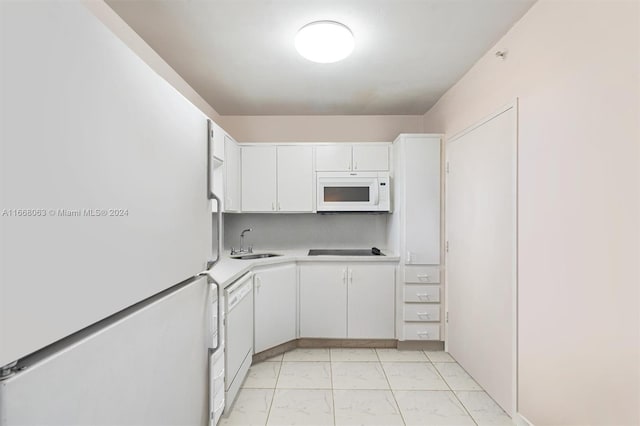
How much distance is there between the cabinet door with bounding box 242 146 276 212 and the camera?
10.9 ft

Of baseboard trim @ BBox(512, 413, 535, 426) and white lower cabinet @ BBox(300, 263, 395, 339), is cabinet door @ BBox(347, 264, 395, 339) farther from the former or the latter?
baseboard trim @ BBox(512, 413, 535, 426)

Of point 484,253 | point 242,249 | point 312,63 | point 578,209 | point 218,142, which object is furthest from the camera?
point 242,249

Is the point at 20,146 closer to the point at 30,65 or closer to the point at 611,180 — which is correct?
the point at 30,65

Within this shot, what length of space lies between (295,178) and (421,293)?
1691mm

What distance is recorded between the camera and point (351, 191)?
328 cm

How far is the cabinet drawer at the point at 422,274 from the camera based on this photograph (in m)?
2.98

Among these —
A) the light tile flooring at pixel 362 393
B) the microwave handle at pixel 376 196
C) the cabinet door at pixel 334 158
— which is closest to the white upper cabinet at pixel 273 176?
the cabinet door at pixel 334 158

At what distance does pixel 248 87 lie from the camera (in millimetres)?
2824

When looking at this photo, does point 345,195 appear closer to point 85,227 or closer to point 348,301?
point 348,301

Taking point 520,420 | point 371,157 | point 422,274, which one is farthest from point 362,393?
point 371,157

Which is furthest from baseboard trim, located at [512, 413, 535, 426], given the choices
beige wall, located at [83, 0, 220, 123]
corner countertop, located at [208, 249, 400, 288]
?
beige wall, located at [83, 0, 220, 123]

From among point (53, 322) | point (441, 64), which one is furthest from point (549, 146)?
point (53, 322)

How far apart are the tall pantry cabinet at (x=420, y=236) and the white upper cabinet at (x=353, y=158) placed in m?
0.32

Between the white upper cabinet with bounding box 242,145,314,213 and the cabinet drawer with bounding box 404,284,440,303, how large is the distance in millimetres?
1277
